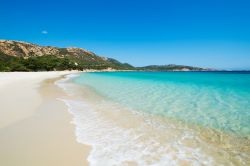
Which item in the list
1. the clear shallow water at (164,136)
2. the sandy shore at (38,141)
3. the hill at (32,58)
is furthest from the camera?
the hill at (32,58)

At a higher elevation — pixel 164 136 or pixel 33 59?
pixel 33 59

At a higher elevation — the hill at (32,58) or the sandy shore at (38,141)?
the hill at (32,58)

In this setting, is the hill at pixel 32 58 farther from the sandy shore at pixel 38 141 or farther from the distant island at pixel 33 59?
the sandy shore at pixel 38 141

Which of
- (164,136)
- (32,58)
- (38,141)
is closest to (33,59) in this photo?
(32,58)

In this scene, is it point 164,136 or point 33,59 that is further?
point 33,59

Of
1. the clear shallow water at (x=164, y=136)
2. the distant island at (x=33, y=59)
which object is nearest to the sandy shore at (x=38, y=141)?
the clear shallow water at (x=164, y=136)

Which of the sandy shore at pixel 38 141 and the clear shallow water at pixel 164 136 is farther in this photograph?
the clear shallow water at pixel 164 136

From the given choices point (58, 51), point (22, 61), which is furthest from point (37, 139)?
point (58, 51)

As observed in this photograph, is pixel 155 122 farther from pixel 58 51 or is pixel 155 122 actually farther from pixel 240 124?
pixel 58 51

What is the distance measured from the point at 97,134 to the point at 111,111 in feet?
11.0

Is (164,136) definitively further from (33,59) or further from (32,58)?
(32,58)

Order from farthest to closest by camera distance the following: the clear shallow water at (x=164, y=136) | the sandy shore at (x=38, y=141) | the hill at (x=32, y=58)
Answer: the hill at (x=32, y=58) → the clear shallow water at (x=164, y=136) → the sandy shore at (x=38, y=141)

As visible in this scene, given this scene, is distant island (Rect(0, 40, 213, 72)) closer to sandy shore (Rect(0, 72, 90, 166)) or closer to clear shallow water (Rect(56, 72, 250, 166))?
sandy shore (Rect(0, 72, 90, 166))

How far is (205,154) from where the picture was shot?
472cm
